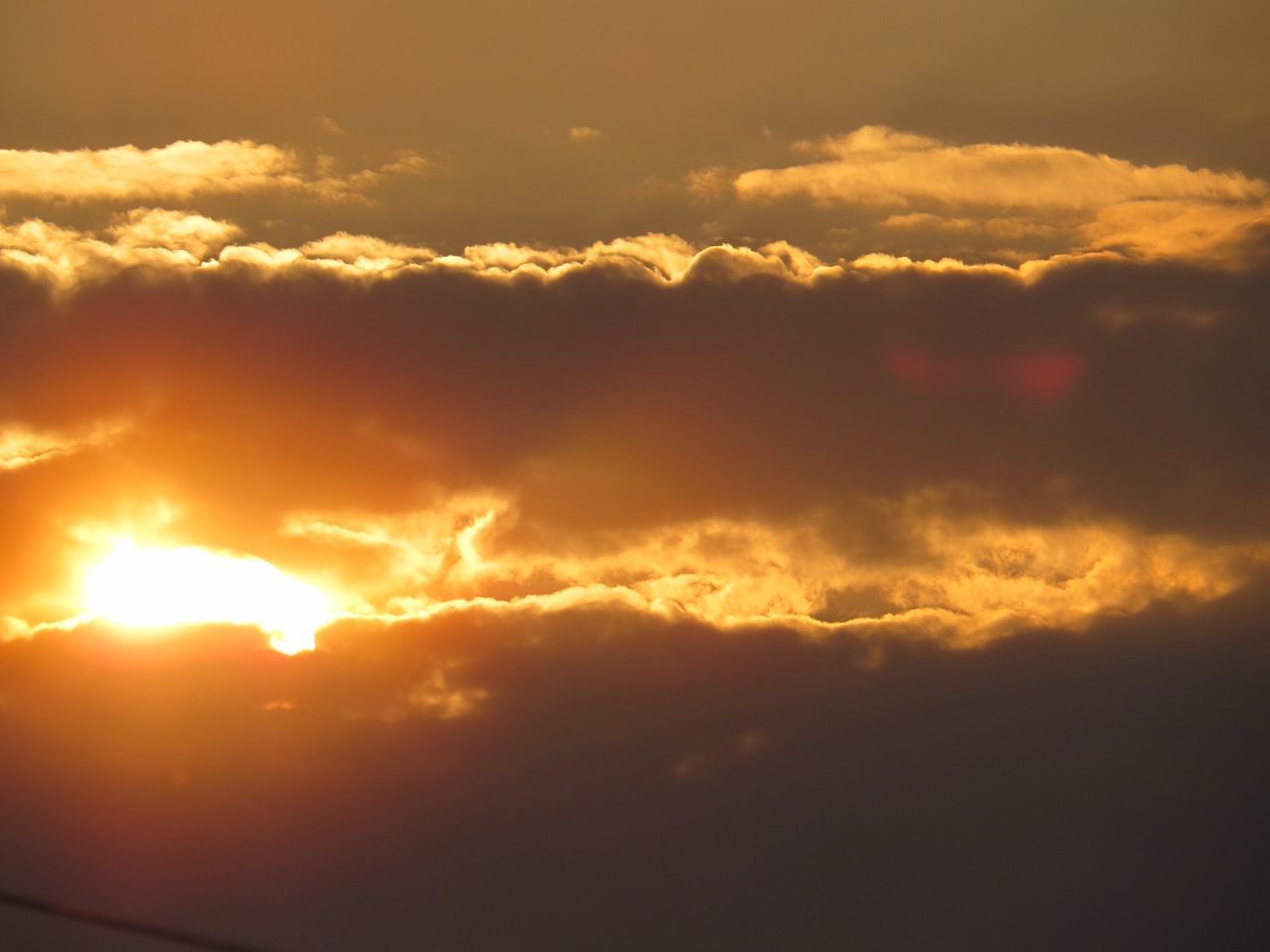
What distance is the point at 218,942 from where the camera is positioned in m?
22.1

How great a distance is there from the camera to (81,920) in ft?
66.2

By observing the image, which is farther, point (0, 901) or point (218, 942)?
point (218, 942)

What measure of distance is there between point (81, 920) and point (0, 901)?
1.32m

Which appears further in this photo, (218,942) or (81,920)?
(218,942)

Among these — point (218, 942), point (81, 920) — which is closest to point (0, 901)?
point (81, 920)

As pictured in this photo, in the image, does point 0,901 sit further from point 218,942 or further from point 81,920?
point 218,942

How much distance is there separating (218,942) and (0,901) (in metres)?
3.84

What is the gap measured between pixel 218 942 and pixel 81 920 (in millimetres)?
2517

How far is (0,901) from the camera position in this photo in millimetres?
19188
